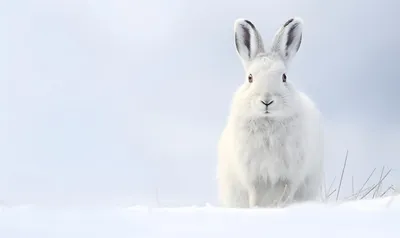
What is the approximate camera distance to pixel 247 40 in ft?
18.1

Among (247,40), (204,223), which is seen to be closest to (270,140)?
(247,40)

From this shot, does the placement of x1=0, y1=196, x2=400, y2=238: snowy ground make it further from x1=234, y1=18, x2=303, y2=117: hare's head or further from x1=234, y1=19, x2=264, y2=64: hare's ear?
x1=234, y1=19, x2=264, y2=64: hare's ear

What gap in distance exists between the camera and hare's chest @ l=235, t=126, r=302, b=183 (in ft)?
16.4

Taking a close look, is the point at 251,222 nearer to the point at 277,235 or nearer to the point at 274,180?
the point at 277,235

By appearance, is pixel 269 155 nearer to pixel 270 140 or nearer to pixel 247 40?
pixel 270 140

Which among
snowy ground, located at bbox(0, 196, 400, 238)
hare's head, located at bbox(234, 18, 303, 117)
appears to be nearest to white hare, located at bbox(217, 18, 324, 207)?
hare's head, located at bbox(234, 18, 303, 117)

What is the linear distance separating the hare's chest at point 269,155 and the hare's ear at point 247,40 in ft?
2.81

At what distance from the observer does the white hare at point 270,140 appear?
16.5 ft

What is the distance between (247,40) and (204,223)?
349cm

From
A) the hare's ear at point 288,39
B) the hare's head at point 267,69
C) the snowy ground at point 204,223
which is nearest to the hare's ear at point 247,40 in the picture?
the hare's head at point 267,69

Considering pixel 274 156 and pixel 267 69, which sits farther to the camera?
pixel 267 69

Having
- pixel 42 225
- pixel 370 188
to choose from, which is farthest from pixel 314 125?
pixel 42 225

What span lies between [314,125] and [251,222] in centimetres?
321

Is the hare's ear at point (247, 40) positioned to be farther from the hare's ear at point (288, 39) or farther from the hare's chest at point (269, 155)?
the hare's chest at point (269, 155)
